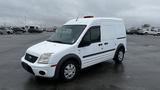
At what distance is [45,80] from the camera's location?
20.3 ft

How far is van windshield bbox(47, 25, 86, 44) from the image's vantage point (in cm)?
651

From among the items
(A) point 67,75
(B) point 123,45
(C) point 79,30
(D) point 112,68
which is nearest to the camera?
(A) point 67,75

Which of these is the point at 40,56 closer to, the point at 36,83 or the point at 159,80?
the point at 36,83

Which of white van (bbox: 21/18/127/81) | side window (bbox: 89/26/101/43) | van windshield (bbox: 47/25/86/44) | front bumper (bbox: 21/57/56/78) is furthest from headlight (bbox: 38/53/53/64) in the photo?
side window (bbox: 89/26/101/43)

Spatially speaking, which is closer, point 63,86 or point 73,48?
point 63,86

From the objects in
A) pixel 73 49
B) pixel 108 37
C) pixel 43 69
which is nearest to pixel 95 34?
pixel 108 37

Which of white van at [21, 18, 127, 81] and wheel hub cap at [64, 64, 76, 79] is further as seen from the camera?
wheel hub cap at [64, 64, 76, 79]

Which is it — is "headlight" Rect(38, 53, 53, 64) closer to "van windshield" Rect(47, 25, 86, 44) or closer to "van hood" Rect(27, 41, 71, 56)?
"van hood" Rect(27, 41, 71, 56)

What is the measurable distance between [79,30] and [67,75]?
1.73m

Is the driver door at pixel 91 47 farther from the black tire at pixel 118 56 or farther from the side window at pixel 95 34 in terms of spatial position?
the black tire at pixel 118 56

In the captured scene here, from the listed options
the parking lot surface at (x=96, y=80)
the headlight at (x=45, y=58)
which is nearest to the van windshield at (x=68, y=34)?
the headlight at (x=45, y=58)

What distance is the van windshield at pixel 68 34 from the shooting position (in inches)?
256

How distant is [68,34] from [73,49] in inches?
37.6

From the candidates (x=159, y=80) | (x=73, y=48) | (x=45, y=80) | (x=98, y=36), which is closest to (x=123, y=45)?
(x=98, y=36)
